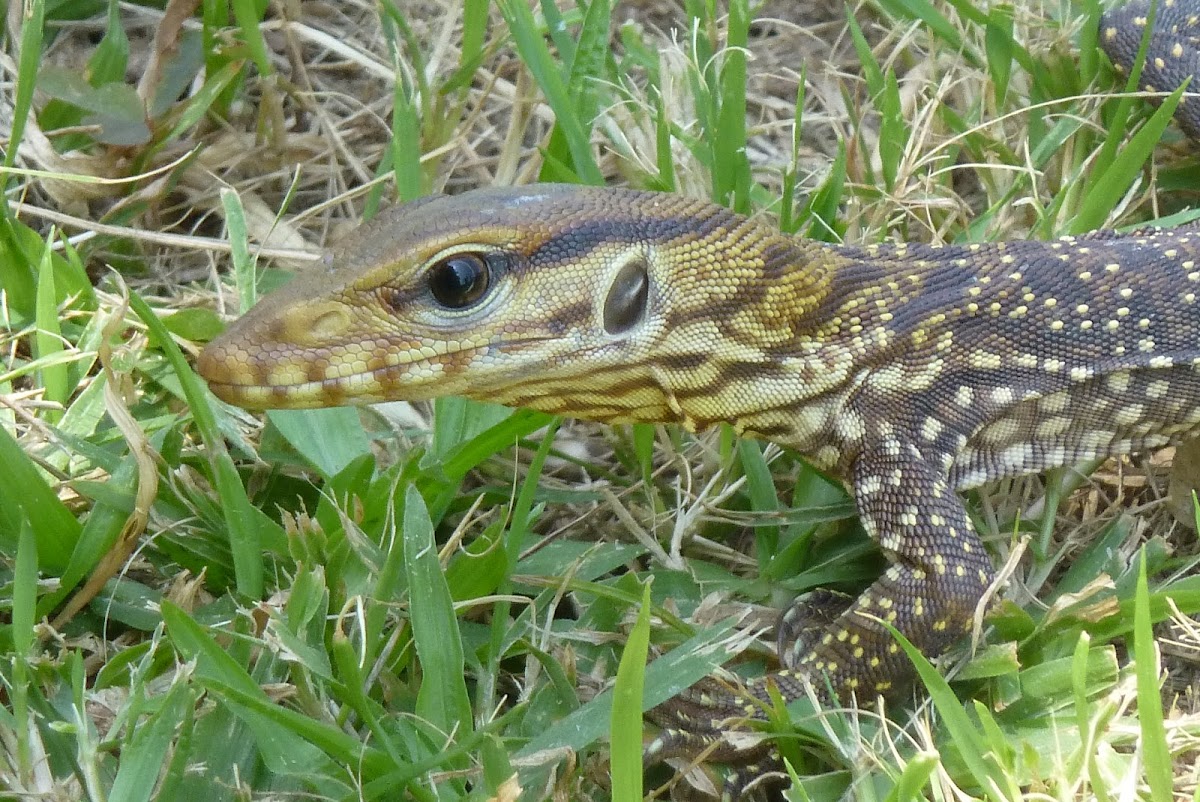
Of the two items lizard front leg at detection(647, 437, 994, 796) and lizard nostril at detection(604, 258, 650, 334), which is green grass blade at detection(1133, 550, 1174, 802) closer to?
lizard front leg at detection(647, 437, 994, 796)

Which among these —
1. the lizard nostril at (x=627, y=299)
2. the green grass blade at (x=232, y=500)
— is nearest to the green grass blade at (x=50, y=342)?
the green grass blade at (x=232, y=500)

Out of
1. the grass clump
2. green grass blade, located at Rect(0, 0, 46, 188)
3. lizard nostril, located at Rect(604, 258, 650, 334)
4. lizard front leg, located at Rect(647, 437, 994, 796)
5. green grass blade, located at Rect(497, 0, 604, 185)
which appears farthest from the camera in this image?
green grass blade, located at Rect(497, 0, 604, 185)

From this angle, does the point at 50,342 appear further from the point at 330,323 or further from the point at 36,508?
the point at 330,323

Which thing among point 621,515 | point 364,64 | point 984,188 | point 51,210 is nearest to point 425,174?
point 364,64

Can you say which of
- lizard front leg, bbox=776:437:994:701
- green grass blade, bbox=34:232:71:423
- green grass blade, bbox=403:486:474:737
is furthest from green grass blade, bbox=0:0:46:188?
lizard front leg, bbox=776:437:994:701

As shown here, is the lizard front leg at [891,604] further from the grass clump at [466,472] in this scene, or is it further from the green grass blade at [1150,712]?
the green grass blade at [1150,712]

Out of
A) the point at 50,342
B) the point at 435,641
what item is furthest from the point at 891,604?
the point at 50,342

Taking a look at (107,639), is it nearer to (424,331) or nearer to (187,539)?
(187,539)

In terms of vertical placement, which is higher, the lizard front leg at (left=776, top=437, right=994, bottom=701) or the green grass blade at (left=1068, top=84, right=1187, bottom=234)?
the green grass blade at (left=1068, top=84, right=1187, bottom=234)
